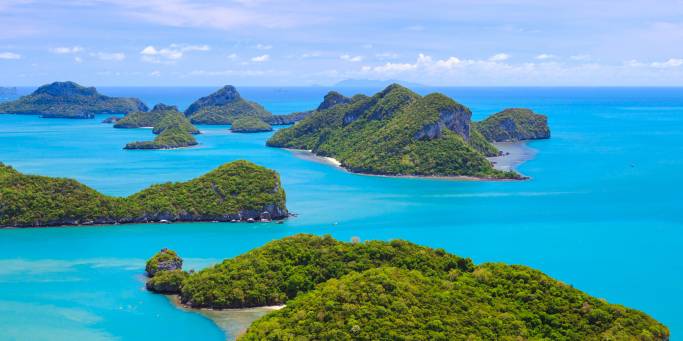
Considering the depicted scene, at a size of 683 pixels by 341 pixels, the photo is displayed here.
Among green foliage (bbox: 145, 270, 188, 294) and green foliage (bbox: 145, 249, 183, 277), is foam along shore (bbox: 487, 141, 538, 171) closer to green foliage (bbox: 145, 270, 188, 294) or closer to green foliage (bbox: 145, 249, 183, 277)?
green foliage (bbox: 145, 249, 183, 277)

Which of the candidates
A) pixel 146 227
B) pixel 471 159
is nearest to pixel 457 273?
pixel 146 227

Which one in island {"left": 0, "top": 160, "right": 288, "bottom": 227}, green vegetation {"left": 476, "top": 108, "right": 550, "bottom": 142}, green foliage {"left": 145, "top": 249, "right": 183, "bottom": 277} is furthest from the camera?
green vegetation {"left": 476, "top": 108, "right": 550, "bottom": 142}

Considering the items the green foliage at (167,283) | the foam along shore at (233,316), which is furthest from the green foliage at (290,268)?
the green foliage at (167,283)

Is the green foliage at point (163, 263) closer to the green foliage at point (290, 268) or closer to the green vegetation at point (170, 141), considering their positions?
the green foliage at point (290, 268)

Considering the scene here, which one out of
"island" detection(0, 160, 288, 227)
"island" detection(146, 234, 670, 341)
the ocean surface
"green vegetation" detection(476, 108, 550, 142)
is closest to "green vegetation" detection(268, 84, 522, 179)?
the ocean surface

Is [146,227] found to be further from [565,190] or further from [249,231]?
[565,190]

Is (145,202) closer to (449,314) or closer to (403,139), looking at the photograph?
(449,314)

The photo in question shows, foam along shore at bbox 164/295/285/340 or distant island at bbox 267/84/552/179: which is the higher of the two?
distant island at bbox 267/84/552/179
